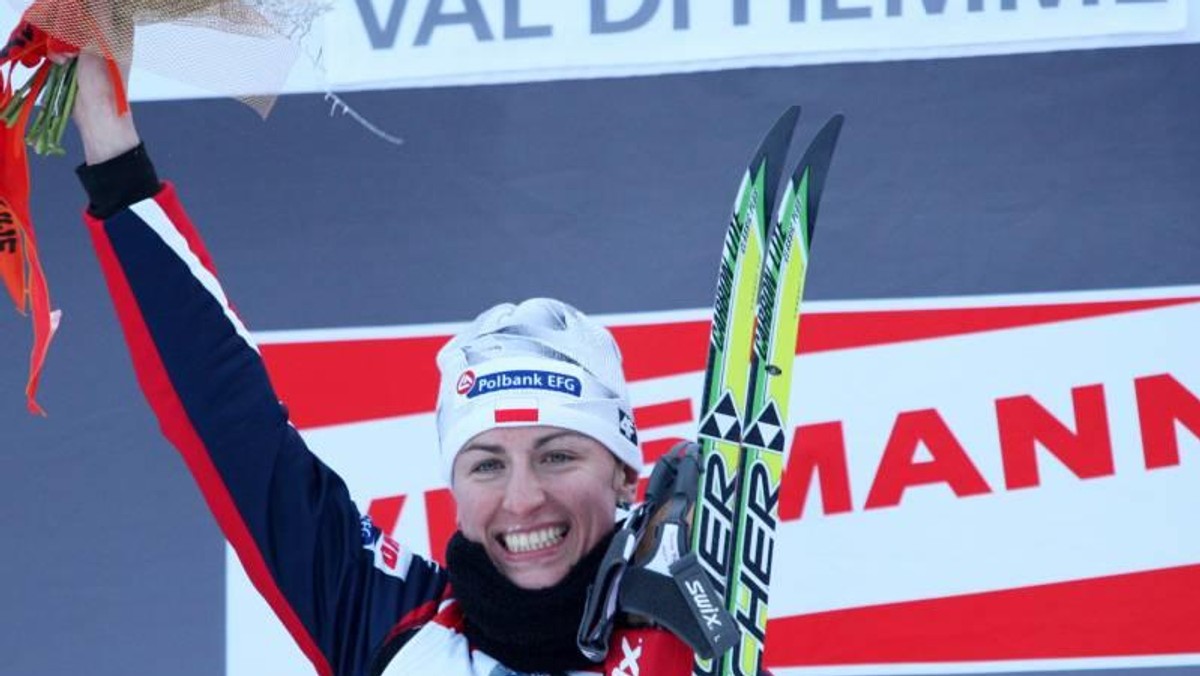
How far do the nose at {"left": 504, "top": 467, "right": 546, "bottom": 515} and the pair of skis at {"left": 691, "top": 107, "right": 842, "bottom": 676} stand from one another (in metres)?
0.23

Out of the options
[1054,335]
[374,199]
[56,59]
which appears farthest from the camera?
[374,199]

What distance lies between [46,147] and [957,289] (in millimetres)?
1281

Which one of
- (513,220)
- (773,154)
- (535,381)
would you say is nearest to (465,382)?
(535,381)

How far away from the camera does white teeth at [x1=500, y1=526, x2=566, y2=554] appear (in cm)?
178

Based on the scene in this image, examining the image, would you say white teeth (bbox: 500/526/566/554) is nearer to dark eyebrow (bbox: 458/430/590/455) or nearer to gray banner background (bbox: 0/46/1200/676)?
dark eyebrow (bbox: 458/430/590/455)

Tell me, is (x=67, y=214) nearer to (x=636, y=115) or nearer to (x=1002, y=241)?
(x=636, y=115)

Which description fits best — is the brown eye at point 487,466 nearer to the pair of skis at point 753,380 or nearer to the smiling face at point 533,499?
the smiling face at point 533,499

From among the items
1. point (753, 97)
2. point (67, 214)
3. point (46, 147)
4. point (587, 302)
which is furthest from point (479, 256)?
point (46, 147)

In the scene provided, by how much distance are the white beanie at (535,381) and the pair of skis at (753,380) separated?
127mm

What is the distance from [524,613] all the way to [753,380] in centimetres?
40

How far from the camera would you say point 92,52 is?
5.86 feet

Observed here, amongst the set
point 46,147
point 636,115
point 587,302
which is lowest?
point 46,147

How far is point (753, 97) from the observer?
104 inches

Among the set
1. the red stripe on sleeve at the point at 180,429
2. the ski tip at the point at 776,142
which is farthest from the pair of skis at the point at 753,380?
the red stripe on sleeve at the point at 180,429
